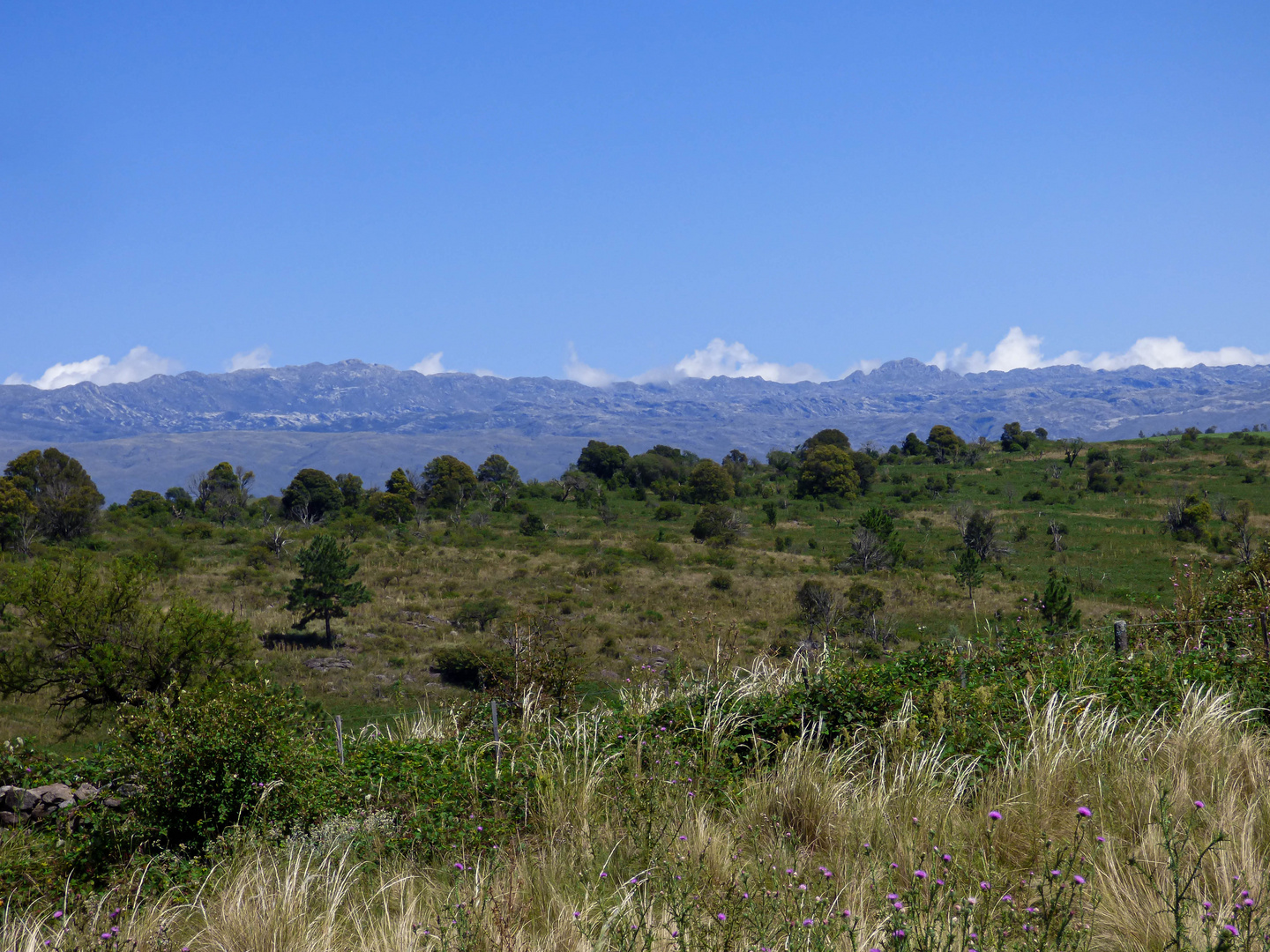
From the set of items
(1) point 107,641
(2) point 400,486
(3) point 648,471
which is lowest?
(3) point 648,471

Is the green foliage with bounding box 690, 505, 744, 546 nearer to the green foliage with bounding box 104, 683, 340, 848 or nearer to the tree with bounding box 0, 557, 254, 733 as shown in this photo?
the tree with bounding box 0, 557, 254, 733

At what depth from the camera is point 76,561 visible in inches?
667

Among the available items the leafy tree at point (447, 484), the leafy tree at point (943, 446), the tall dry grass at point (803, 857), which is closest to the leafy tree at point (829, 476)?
the leafy tree at point (943, 446)

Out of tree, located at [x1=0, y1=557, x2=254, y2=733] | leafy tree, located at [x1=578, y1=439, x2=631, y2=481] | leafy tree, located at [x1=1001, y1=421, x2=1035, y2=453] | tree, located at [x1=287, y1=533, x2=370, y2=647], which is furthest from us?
leafy tree, located at [x1=1001, y1=421, x2=1035, y2=453]

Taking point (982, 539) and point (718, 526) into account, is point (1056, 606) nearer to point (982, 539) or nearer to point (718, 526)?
point (982, 539)

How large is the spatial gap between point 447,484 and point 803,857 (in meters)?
Result: 59.3

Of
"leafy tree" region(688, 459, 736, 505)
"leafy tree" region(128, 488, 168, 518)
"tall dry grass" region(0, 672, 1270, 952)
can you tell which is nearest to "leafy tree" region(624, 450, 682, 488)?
"leafy tree" region(688, 459, 736, 505)

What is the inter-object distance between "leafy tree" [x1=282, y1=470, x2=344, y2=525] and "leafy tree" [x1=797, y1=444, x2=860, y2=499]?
33.2m

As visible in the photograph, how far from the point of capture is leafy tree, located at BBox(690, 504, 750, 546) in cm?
4694

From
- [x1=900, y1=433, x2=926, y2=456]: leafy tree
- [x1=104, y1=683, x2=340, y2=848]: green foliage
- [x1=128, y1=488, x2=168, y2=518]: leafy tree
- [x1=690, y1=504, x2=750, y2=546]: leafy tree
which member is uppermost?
[x1=104, y1=683, x2=340, y2=848]: green foliage

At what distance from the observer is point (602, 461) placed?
74312 millimetres

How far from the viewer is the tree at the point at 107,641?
594 inches

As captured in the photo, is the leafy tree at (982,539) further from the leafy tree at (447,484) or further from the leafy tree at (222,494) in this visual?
the leafy tree at (222,494)

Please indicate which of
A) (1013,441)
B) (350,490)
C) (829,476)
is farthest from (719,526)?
(1013,441)
